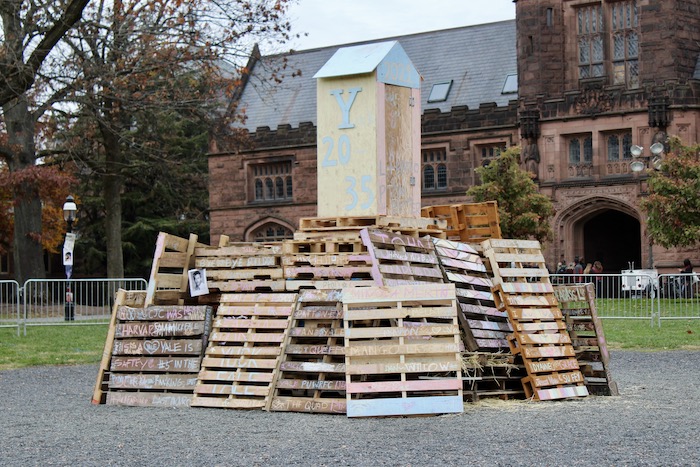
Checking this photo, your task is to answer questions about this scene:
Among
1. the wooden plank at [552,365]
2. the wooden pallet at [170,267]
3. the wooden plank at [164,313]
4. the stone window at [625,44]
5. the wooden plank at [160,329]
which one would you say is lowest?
the wooden plank at [552,365]

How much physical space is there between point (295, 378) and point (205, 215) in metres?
42.9

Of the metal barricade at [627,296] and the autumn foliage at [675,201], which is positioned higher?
the autumn foliage at [675,201]

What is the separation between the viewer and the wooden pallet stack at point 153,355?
11438mm

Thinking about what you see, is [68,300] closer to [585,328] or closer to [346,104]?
[346,104]

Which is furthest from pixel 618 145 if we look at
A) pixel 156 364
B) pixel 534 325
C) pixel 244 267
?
pixel 156 364

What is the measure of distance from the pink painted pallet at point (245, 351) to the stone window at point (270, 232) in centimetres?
3451

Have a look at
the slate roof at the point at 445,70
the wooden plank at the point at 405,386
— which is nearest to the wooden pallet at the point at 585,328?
the wooden plank at the point at 405,386

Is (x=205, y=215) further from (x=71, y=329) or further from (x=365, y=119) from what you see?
(x=365, y=119)

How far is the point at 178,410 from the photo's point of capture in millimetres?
10914

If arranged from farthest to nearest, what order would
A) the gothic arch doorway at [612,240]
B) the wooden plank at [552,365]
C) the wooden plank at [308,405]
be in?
the gothic arch doorway at [612,240]
the wooden plank at [552,365]
the wooden plank at [308,405]

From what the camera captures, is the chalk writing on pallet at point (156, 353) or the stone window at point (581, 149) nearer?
the chalk writing on pallet at point (156, 353)

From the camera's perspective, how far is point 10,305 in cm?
2250

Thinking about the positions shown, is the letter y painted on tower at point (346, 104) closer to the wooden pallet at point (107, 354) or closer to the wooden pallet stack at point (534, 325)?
the wooden pallet stack at point (534, 325)

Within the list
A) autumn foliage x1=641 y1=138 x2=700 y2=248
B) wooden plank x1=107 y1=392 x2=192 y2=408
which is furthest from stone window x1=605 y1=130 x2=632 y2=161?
wooden plank x1=107 y1=392 x2=192 y2=408
